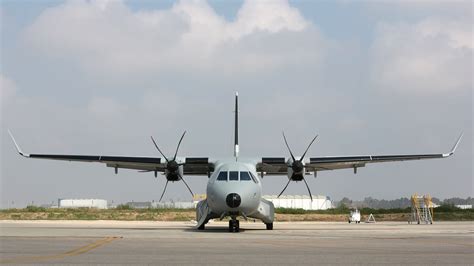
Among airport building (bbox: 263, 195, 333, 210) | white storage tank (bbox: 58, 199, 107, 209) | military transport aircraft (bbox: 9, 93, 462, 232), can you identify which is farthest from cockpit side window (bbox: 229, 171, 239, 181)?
white storage tank (bbox: 58, 199, 107, 209)

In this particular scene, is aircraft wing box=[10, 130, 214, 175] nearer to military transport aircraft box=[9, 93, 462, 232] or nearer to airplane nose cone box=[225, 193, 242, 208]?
military transport aircraft box=[9, 93, 462, 232]

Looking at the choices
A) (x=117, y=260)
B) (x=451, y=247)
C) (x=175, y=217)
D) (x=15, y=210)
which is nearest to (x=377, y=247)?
(x=451, y=247)

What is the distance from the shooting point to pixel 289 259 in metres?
13.4

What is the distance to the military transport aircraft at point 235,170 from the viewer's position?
94.1ft

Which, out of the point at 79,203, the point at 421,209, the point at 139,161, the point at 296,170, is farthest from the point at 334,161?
the point at 79,203

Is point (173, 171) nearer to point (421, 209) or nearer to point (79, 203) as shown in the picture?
point (421, 209)

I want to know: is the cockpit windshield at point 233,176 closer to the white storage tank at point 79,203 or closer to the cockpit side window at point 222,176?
the cockpit side window at point 222,176

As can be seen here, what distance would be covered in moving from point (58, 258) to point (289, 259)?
4573mm

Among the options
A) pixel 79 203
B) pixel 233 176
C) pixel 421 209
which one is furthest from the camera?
pixel 79 203

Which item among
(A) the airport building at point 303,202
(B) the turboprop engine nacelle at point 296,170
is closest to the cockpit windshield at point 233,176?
(B) the turboprop engine nacelle at point 296,170

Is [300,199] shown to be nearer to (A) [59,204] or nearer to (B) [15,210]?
(A) [59,204]

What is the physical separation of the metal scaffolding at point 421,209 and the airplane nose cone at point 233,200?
21345mm

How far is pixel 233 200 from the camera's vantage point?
91.5ft

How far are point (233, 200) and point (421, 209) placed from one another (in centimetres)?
2512
